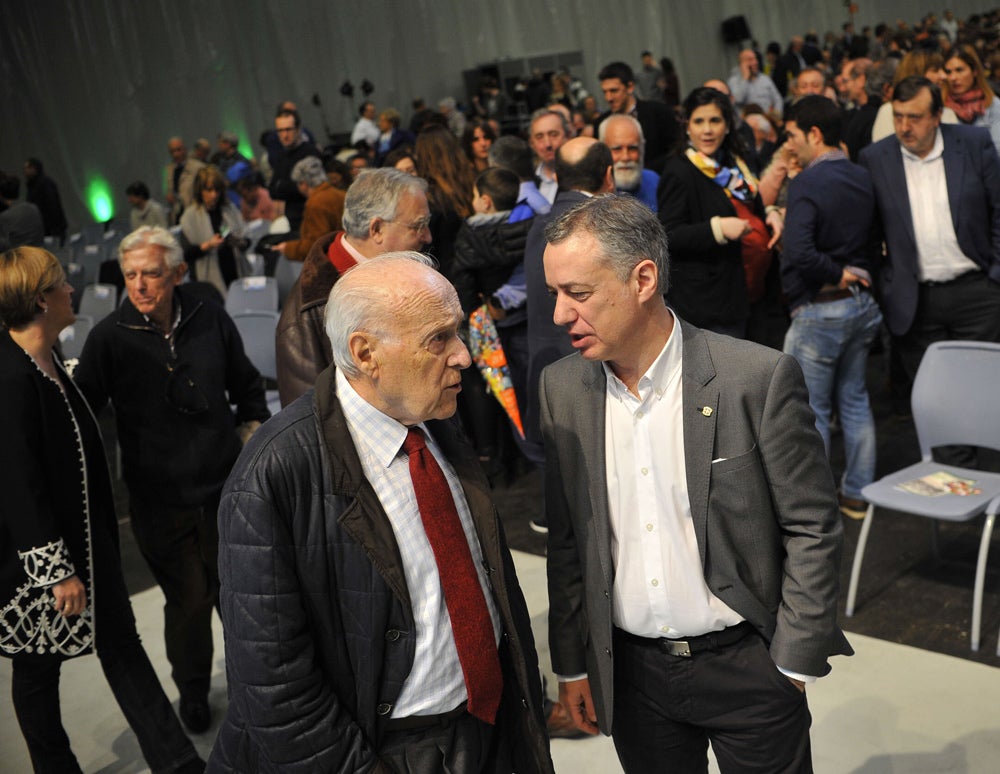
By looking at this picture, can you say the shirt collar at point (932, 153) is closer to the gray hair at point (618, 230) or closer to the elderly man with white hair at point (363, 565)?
the gray hair at point (618, 230)

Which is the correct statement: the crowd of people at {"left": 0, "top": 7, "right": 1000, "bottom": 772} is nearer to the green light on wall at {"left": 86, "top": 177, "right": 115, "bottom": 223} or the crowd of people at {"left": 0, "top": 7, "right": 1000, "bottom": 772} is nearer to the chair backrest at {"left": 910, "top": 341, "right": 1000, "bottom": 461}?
the chair backrest at {"left": 910, "top": 341, "right": 1000, "bottom": 461}

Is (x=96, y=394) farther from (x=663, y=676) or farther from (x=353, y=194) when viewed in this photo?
(x=663, y=676)

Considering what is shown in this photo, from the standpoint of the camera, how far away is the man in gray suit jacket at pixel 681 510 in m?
1.82

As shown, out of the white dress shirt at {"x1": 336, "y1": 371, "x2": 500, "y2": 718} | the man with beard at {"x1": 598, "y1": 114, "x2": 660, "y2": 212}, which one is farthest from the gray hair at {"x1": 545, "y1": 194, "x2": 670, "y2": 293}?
the man with beard at {"x1": 598, "y1": 114, "x2": 660, "y2": 212}

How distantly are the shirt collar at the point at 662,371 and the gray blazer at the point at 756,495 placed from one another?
2 centimetres

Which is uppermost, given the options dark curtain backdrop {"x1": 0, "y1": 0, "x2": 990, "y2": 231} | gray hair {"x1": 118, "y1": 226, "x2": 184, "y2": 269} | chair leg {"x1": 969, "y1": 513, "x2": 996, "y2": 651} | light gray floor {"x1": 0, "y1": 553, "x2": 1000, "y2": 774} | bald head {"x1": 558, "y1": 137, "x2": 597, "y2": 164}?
dark curtain backdrop {"x1": 0, "y1": 0, "x2": 990, "y2": 231}

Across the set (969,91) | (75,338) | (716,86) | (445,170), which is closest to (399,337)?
(445,170)

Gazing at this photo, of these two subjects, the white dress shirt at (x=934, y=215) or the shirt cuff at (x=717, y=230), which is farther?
the white dress shirt at (x=934, y=215)

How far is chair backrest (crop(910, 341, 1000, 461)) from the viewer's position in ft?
12.3

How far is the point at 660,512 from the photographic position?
74.2 inches

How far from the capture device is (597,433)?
1.92 metres

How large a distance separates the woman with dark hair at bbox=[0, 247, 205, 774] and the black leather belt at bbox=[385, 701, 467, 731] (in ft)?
4.42

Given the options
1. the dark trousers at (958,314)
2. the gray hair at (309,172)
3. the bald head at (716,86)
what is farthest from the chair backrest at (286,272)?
the dark trousers at (958,314)

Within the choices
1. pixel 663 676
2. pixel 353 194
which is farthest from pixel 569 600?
pixel 353 194
